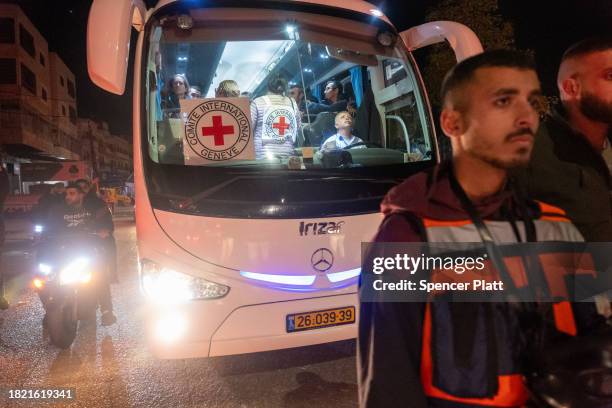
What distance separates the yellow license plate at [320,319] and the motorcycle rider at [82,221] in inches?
99.4

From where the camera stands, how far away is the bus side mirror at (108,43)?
3.07 m

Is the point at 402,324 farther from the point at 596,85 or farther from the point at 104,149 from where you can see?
the point at 104,149

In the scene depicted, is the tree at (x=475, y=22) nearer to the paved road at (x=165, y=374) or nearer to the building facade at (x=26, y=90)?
the paved road at (x=165, y=374)

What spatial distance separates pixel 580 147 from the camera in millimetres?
1760

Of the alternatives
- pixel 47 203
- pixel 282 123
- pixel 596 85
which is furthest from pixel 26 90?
pixel 596 85

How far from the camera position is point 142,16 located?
12.0 ft

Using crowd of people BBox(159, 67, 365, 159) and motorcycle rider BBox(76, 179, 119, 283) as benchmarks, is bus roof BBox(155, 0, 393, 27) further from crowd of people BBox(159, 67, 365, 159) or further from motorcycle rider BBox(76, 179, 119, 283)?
motorcycle rider BBox(76, 179, 119, 283)

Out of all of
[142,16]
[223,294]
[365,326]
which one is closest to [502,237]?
[365,326]

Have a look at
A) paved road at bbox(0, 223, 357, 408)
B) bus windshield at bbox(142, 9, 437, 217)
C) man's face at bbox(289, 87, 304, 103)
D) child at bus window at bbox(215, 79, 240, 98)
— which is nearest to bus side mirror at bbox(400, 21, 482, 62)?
bus windshield at bbox(142, 9, 437, 217)

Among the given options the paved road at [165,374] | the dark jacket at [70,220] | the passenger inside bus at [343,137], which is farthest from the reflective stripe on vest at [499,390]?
the dark jacket at [70,220]

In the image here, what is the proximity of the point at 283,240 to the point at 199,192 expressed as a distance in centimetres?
63

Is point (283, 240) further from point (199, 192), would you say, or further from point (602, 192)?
point (602, 192)

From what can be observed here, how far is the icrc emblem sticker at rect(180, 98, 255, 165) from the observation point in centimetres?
329

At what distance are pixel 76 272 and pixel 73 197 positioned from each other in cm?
88
